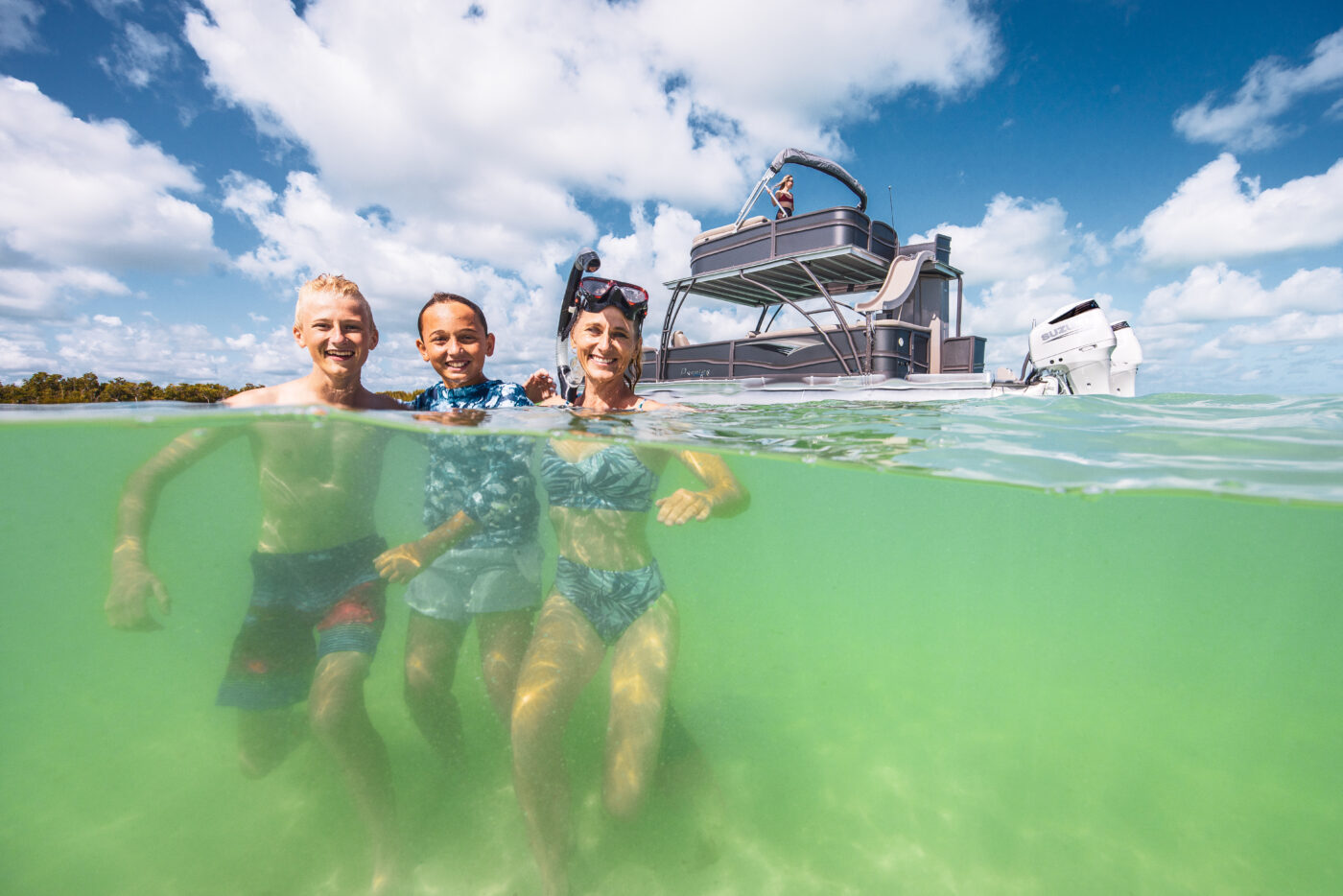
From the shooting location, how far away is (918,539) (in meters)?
6.68

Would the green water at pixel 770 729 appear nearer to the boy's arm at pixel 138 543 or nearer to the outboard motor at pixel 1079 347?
the boy's arm at pixel 138 543

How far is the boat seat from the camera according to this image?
40.0 ft

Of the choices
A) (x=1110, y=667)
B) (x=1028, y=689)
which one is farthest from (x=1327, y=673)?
(x=1028, y=689)

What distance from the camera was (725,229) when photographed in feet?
42.1

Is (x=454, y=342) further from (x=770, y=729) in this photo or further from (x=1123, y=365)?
(x=1123, y=365)

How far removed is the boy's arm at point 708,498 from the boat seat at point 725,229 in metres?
9.91

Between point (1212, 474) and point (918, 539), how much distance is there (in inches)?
120

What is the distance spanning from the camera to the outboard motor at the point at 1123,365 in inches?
333

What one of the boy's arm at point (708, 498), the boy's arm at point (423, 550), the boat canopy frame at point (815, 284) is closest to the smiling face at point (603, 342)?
the boy's arm at point (708, 498)

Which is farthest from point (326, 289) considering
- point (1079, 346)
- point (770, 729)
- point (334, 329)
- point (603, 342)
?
point (1079, 346)

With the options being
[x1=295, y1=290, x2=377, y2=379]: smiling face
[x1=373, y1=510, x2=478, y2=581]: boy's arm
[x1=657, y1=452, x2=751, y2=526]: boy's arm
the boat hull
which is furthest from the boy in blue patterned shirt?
the boat hull

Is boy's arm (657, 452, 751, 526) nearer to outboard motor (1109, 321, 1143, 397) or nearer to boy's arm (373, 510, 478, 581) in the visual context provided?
boy's arm (373, 510, 478, 581)

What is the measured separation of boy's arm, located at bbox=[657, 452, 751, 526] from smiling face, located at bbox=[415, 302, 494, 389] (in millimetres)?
1675

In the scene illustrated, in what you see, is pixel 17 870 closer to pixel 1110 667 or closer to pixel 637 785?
pixel 637 785
